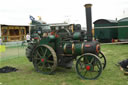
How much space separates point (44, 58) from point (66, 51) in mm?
781

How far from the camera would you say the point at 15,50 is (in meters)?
10.5

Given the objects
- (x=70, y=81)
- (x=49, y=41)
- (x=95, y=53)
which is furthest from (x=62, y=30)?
(x=70, y=81)

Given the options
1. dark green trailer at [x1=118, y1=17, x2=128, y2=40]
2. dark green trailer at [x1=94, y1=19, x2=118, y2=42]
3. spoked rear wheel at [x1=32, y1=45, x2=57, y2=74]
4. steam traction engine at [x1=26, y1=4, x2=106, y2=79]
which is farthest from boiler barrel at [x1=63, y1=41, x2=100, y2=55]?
dark green trailer at [x1=94, y1=19, x2=118, y2=42]

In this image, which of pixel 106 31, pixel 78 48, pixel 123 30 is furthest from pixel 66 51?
pixel 106 31

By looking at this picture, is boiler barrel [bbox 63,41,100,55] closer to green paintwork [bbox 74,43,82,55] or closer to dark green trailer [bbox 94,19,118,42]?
green paintwork [bbox 74,43,82,55]

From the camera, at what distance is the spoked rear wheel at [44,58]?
5.12 meters

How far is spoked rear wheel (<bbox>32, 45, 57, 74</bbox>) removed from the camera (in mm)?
→ 5123

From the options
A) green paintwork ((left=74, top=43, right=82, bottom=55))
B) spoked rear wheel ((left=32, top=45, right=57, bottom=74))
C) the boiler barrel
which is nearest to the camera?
the boiler barrel

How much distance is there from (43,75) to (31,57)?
874mm

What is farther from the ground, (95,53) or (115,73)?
Result: (95,53)

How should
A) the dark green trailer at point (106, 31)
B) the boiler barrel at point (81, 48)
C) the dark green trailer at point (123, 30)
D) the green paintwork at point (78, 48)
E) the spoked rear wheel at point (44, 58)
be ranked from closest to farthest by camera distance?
the boiler barrel at point (81, 48)
the green paintwork at point (78, 48)
the spoked rear wheel at point (44, 58)
the dark green trailer at point (123, 30)
the dark green trailer at point (106, 31)

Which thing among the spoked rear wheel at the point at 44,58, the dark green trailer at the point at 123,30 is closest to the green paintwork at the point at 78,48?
the spoked rear wheel at the point at 44,58

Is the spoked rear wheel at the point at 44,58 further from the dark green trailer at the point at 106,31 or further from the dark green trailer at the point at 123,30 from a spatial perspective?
the dark green trailer at the point at 106,31

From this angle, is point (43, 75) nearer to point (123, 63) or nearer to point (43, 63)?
point (43, 63)
